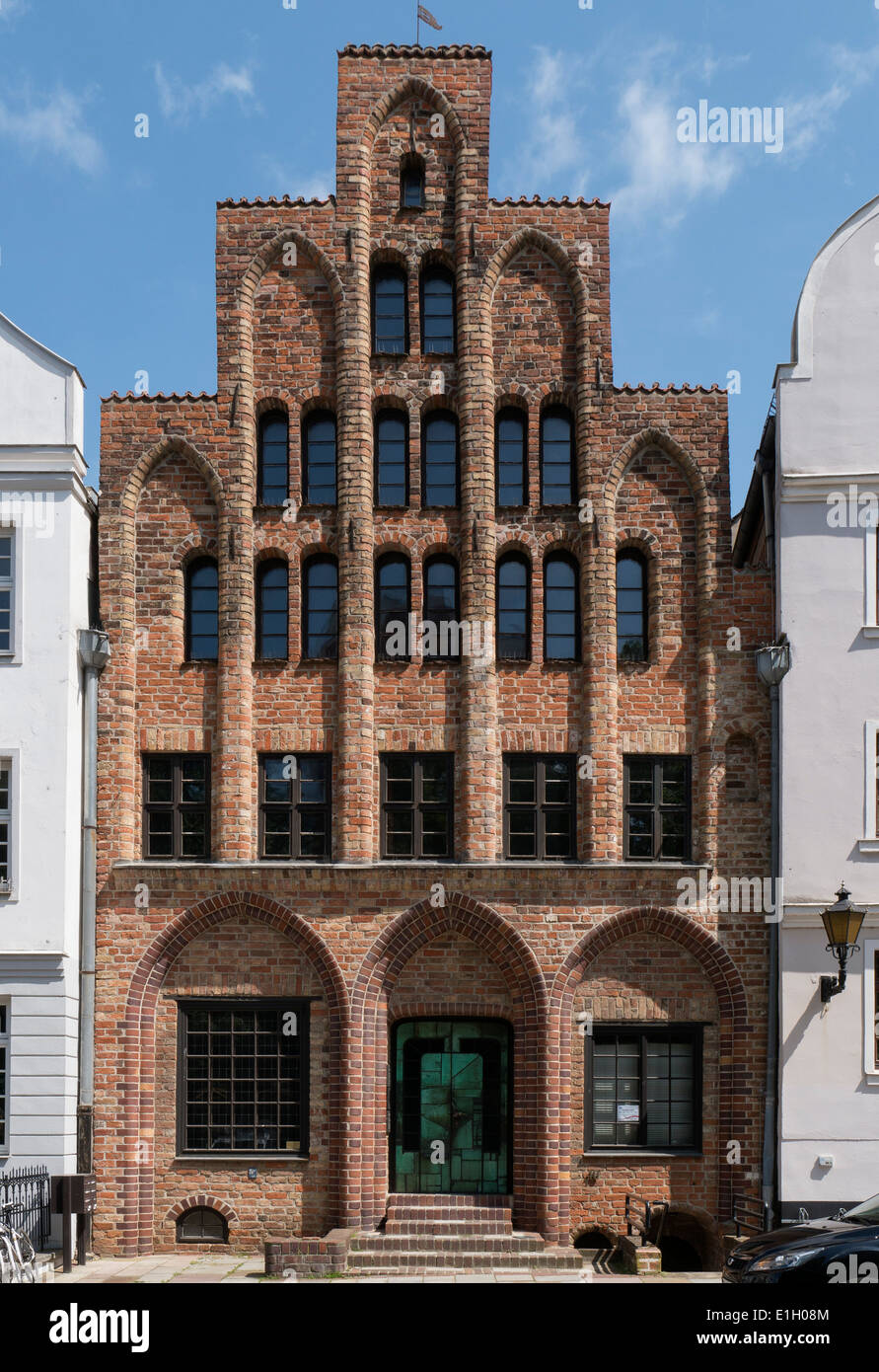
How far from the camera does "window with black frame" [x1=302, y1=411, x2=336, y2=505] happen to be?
20578 mm

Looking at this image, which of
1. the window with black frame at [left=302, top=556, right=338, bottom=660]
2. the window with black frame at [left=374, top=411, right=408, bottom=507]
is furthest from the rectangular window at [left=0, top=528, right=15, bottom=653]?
the window with black frame at [left=374, top=411, right=408, bottom=507]

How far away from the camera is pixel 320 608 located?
2039 centimetres

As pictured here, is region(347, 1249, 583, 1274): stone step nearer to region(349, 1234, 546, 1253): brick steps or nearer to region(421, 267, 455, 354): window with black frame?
region(349, 1234, 546, 1253): brick steps

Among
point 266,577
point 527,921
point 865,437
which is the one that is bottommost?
point 527,921

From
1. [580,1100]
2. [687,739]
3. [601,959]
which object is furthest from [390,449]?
[580,1100]

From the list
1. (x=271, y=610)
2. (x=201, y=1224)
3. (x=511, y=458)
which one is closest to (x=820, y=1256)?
(x=201, y=1224)

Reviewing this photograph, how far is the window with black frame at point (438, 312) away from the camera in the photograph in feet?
68.5

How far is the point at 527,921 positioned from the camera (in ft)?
63.7

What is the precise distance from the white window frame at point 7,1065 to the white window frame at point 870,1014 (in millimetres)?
10912

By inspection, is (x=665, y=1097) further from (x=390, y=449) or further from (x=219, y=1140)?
(x=390, y=449)

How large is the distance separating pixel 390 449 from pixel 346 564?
193 cm

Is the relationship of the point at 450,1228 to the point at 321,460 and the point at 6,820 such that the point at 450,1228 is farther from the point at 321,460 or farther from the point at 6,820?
the point at 321,460

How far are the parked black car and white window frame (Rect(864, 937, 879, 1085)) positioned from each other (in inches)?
148

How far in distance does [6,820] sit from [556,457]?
9.09m
